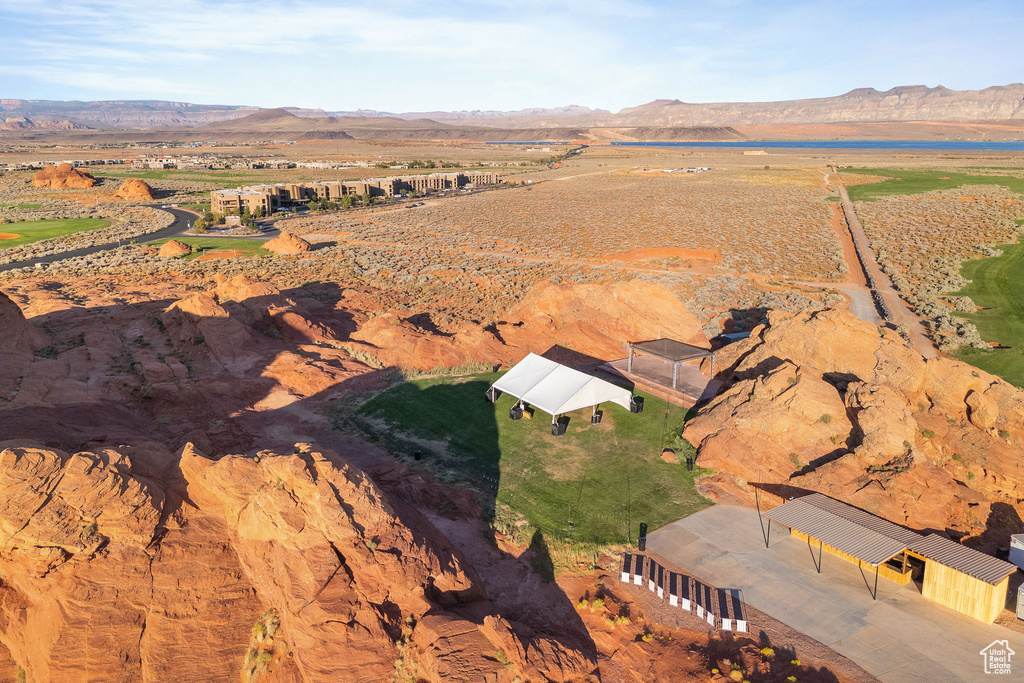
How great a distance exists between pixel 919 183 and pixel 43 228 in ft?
420

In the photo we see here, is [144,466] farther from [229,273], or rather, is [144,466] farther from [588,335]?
[229,273]

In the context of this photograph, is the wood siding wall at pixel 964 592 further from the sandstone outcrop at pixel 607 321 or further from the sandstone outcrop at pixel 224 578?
the sandstone outcrop at pixel 607 321

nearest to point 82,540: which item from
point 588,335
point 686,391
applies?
point 686,391

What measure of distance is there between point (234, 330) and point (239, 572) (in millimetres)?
17793

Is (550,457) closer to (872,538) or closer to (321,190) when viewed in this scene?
(872,538)

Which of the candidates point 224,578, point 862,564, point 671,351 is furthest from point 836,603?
point 224,578

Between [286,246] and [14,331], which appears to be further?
[286,246]

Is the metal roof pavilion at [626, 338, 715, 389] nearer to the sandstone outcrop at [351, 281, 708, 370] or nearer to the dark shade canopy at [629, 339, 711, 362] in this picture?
the dark shade canopy at [629, 339, 711, 362]

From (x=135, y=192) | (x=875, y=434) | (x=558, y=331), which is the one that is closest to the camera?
(x=875, y=434)

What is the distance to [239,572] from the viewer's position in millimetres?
12273

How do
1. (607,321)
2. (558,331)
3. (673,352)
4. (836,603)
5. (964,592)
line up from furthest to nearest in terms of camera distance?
(607,321)
(558,331)
(673,352)
(836,603)
(964,592)

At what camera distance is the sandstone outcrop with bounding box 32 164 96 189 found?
10831 cm

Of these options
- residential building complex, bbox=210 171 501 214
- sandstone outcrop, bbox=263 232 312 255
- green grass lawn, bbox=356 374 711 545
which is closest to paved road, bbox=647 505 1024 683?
green grass lawn, bbox=356 374 711 545

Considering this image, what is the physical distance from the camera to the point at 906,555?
1444cm
